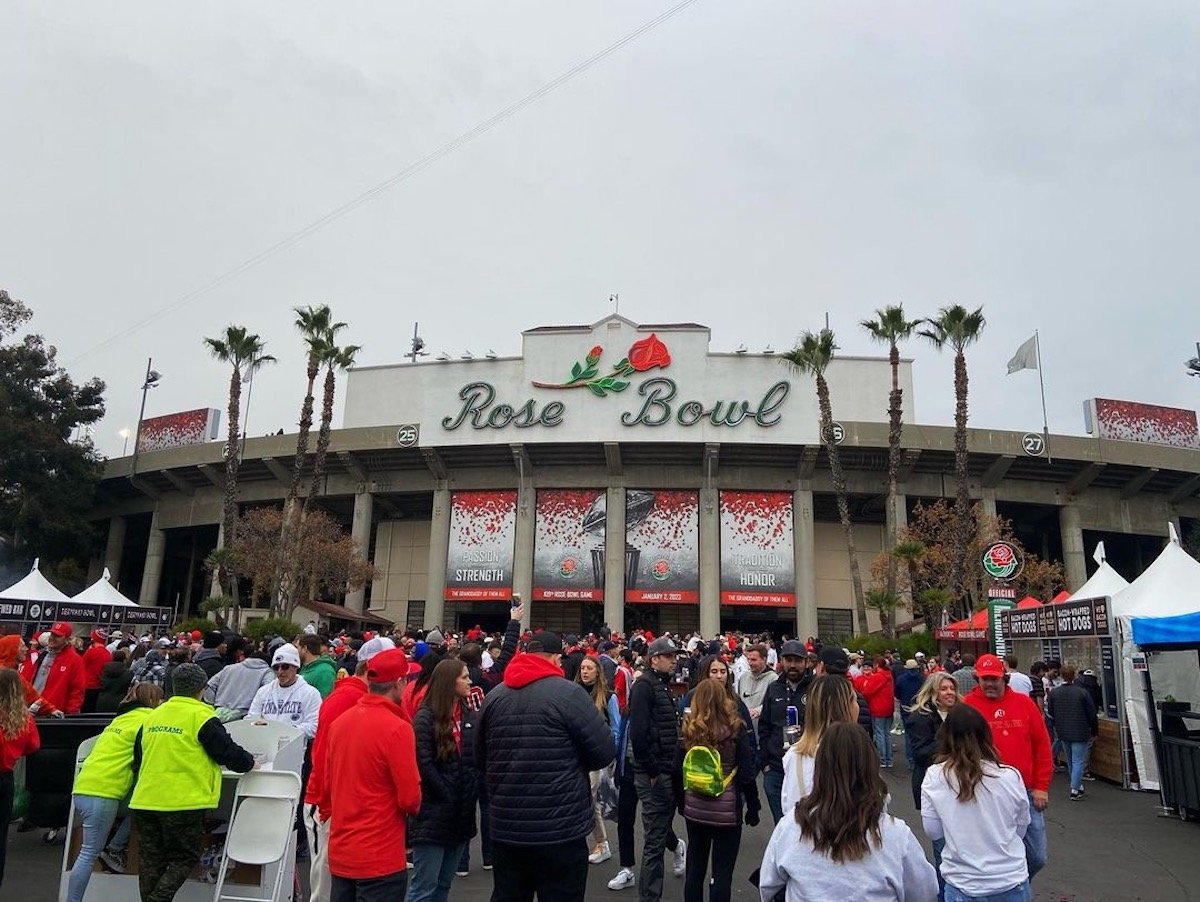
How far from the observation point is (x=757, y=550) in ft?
121

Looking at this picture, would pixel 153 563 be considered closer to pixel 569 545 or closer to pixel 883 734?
pixel 569 545

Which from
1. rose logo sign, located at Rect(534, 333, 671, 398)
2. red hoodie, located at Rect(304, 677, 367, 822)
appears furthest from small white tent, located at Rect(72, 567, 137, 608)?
red hoodie, located at Rect(304, 677, 367, 822)

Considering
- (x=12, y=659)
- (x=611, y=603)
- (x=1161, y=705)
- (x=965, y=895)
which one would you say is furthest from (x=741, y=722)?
(x=611, y=603)

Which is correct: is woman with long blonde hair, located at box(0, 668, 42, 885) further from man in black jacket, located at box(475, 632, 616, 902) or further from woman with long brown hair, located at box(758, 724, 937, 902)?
woman with long brown hair, located at box(758, 724, 937, 902)

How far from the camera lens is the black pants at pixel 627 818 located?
23.1 feet

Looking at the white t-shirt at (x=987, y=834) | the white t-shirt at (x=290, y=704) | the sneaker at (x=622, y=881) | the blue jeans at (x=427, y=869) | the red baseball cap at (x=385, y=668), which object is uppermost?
the red baseball cap at (x=385, y=668)

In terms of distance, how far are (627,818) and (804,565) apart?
101 ft

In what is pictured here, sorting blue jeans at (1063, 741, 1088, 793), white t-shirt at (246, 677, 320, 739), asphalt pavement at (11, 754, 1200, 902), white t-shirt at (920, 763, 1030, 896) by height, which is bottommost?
asphalt pavement at (11, 754, 1200, 902)

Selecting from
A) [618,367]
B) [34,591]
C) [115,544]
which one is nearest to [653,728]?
[34,591]

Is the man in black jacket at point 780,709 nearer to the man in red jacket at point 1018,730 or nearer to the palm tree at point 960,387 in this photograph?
the man in red jacket at point 1018,730

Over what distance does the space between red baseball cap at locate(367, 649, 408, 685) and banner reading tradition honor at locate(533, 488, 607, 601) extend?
32.8 m

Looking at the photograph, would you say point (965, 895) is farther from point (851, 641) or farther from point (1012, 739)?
A: point (851, 641)

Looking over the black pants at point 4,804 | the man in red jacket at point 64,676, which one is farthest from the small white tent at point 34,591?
the black pants at point 4,804

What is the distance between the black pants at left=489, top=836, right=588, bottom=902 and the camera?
13.2 feet
